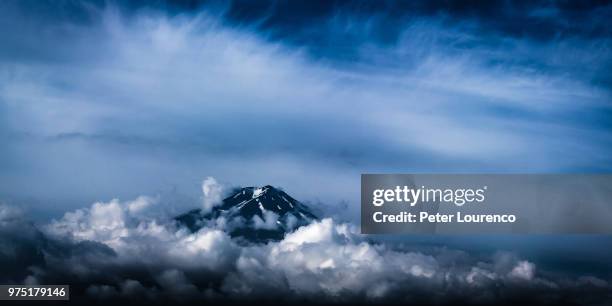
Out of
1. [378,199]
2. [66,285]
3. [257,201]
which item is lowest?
[66,285]

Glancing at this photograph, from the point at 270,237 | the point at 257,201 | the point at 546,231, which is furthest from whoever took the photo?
the point at 257,201

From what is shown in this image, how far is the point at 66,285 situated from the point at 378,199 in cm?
1056

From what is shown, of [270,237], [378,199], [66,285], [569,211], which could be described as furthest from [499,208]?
[66,285]

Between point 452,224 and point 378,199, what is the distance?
8.25ft

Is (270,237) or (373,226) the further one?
(270,237)

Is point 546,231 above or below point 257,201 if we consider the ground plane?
below

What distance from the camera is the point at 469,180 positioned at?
1664cm

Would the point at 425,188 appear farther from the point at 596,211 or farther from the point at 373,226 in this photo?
the point at 596,211

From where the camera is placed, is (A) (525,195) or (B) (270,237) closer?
(A) (525,195)

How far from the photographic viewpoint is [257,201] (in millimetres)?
25203

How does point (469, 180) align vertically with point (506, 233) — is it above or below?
above

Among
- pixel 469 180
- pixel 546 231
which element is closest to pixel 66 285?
pixel 469 180

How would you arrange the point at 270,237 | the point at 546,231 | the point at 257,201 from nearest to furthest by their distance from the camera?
the point at 546,231, the point at 270,237, the point at 257,201

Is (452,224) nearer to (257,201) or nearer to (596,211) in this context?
(596,211)
